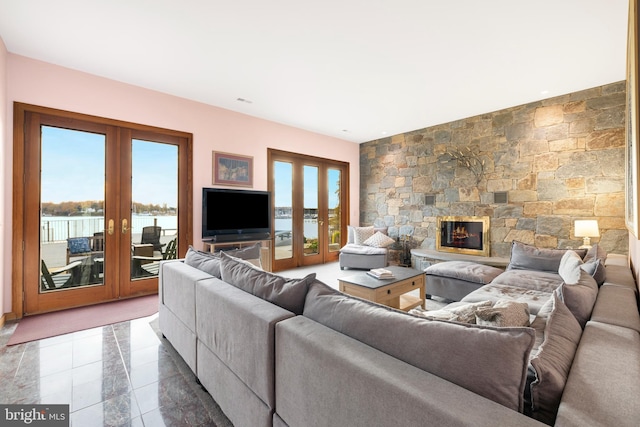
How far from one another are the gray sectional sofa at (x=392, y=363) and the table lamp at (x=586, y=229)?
238 cm

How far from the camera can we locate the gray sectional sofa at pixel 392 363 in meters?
0.73

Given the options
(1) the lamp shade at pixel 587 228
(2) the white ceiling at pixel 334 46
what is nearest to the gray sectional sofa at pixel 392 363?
(2) the white ceiling at pixel 334 46

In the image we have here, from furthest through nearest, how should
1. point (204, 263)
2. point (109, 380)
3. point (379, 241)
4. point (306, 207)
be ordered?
1. point (306, 207)
2. point (379, 241)
3. point (204, 263)
4. point (109, 380)

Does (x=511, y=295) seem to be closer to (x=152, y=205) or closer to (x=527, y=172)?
(x=527, y=172)

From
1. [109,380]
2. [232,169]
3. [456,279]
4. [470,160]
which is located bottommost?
[109,380]

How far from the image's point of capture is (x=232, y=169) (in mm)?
4641

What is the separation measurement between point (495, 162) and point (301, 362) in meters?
4.88

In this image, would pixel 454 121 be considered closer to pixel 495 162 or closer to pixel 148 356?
pixel 495 162

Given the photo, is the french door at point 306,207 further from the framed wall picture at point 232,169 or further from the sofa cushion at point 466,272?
the sofa cushion at point 466,272

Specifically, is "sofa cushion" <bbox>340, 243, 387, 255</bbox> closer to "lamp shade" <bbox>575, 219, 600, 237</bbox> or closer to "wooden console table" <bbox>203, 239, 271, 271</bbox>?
"wooden console table" <bbox>203, 239, 271, 271</bbox>

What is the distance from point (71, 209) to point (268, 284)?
3.23m

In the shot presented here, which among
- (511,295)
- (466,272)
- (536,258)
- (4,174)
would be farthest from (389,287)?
(4,174)

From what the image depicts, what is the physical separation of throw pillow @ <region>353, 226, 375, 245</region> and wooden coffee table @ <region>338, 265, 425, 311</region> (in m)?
2.67

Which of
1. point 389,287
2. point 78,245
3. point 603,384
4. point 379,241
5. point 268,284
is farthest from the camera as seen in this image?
point 379,241
